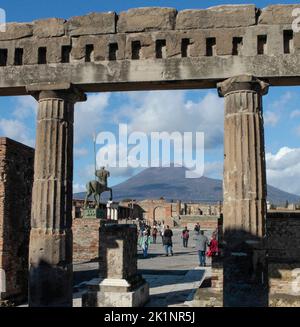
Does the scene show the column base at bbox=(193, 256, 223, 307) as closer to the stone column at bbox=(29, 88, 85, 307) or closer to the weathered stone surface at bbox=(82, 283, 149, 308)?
the weathered stone surface at bbox=(82, 283, 149, 308)

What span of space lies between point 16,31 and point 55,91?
147cm

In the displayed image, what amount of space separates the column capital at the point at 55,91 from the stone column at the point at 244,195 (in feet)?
8.80

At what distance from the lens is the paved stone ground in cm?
1135

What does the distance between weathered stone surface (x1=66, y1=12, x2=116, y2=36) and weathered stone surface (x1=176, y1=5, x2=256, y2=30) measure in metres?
1.20

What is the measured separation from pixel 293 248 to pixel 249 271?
11.5 feet

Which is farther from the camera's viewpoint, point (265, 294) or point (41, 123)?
point (41, 123)

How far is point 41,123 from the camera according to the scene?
8172 mm

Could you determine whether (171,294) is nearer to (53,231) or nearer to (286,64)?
(53,231)

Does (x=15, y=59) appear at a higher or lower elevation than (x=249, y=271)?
higher

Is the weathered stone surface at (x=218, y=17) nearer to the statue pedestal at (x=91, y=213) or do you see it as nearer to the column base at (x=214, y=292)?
the column base at (x=214, y=292)

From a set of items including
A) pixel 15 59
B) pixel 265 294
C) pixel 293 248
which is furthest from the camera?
pixel 293 248

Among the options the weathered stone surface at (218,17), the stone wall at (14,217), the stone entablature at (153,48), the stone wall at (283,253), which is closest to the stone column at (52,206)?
the stone entablature at (153,48)

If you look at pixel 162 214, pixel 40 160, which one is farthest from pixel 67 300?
pixel 162 214

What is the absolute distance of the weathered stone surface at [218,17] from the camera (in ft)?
25.5
